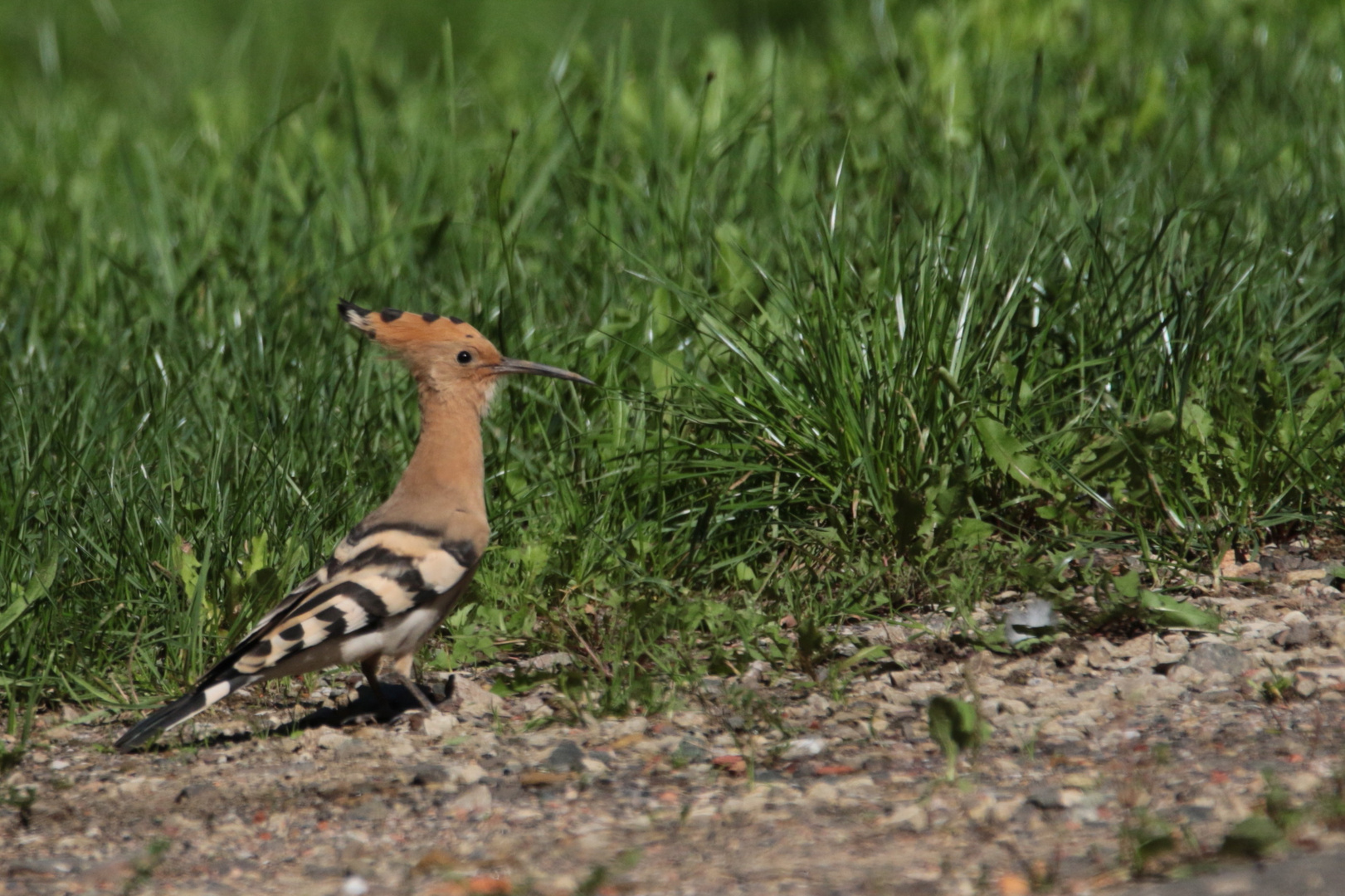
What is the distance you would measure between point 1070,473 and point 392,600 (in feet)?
5.42

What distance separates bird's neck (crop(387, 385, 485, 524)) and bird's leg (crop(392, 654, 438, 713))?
33cm

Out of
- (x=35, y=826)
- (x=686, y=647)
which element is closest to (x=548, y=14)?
(x=686, y=647)

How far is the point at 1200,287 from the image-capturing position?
4219mm

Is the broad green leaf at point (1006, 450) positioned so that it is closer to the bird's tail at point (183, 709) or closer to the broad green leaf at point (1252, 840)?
the broad green leaf at point (1252, 840)

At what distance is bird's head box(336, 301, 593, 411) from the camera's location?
4004 millimetres

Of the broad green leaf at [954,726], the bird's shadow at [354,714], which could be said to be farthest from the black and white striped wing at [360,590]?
the broad green leaf at [954,726]

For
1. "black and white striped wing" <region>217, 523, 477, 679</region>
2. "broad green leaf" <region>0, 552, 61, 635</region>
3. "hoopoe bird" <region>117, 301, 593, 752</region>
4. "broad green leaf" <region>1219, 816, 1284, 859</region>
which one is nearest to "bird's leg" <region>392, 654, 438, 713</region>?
"hoopoe bird" <region>117, 301, 593, 752</region>

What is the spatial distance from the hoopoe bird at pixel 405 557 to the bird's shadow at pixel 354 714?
5 centimetres

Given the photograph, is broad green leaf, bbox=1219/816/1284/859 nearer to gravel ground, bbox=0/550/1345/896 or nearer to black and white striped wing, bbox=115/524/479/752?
gravel ground, bbox=0/550/1345/896

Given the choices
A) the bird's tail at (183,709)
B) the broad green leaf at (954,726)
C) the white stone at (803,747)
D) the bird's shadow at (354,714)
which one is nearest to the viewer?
the broad green leaf at (954,726)

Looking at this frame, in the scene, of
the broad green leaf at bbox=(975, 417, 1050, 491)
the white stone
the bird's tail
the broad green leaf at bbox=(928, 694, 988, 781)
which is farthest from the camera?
the broad green leaf at bbox=(975, 417, 1050, 491)

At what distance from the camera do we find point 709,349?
4613 mm

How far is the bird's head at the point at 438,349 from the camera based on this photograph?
13.1 ft

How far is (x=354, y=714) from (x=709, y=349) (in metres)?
1.51
